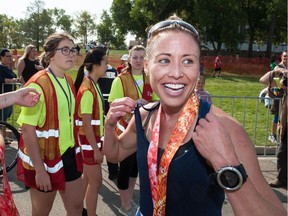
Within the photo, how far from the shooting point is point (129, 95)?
4.57m

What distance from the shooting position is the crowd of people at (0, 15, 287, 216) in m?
1.51

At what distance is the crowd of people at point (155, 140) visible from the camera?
4.94 ft

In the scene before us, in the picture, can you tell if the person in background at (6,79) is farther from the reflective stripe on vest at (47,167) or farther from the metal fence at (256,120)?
the reflective stripe on vest at (47,167)

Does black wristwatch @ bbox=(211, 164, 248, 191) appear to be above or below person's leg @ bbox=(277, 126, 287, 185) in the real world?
above

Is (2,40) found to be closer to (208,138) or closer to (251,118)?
(251,118)

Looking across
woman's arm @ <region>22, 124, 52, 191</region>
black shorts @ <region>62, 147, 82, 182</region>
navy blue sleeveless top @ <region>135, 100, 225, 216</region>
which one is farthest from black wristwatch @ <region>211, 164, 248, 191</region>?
black shorts @ <region>62, 147, 82, 182</region>

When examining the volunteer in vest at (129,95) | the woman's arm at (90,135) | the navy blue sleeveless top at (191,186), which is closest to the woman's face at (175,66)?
the navy blue sleeveless top at (191,186)

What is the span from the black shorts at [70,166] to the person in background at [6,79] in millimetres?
4694

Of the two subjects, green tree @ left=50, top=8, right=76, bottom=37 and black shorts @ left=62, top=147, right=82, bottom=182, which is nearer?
black shorts @ left=62, top=147, right=82, bottom=182

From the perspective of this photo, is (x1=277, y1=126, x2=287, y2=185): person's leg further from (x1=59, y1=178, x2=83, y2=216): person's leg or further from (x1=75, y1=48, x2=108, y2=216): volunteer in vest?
(x1=59, y1=178, x2=83, y2=216): person's leg

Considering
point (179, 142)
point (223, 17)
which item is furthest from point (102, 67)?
point (223, 17)

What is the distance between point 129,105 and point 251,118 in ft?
29.9

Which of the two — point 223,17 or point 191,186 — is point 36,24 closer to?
point 223,17

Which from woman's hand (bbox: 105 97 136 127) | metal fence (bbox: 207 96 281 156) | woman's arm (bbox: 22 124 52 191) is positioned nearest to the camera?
woman's hand (bbox: 105 97 136 127)
